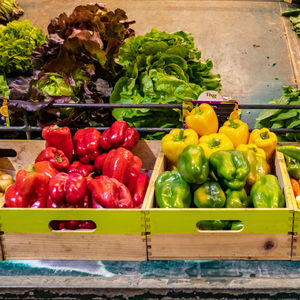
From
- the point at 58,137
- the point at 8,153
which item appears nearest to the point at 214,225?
the point at 58,137

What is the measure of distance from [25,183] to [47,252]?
0.31m

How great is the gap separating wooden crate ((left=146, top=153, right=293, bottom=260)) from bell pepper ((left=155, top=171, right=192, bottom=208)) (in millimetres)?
85

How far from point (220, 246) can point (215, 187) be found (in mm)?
241

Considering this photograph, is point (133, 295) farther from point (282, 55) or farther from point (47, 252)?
point (282, 55)

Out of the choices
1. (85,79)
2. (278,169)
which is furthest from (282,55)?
(278,169)

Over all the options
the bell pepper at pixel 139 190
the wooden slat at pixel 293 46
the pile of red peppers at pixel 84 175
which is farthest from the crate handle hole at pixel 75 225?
the wooden slat at pixel 293 46

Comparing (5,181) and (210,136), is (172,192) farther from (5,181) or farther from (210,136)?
(5,181)

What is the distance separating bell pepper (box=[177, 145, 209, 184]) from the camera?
1647 millimetres

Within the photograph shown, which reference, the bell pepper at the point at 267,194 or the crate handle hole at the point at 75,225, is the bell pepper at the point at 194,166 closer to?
the bell pepper at the point at 267,194

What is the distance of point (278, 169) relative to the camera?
191 centimetres

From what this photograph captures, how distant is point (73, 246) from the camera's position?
5.37ft

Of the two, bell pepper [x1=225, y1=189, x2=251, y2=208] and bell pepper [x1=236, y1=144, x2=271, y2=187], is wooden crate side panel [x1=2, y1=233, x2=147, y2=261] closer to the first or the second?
bell pepper [x1=225, y1=189, x2=251, y2=208]

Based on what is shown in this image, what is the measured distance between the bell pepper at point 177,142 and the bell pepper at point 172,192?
0.26 m

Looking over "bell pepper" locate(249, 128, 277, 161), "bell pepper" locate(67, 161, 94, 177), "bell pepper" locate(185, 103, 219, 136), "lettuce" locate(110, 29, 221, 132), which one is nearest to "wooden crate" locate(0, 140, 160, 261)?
"bell pepper" locate(67, 161, 94, 177)
